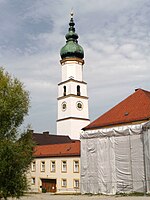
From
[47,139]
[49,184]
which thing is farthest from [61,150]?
[47,139]

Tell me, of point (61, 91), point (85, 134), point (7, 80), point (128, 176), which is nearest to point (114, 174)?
point (128, 176)

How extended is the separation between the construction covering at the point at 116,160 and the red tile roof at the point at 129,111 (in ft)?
7.63

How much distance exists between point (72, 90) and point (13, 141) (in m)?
51.2

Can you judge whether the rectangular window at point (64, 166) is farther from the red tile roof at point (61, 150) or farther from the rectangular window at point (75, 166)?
the rectangular window at point (75, 166)

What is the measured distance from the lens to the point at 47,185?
42.8 meters

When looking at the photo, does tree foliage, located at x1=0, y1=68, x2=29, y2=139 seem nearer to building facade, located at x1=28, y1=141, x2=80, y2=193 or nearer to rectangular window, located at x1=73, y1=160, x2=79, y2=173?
building facade, located at x1=28, y1=141, x2=80, y2=193

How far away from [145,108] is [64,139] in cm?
3312

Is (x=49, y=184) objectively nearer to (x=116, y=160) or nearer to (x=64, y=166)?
(x=64, y=166)

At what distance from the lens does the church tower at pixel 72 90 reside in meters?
70.2

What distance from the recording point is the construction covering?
87.8ft

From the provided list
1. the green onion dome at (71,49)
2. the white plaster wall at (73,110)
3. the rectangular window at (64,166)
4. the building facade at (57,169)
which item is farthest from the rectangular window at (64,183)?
the green onion dome at (71,49)

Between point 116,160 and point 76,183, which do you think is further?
point 76,183

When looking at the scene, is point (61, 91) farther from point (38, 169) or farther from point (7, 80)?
point (7, 80)

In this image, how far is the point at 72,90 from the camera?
7181 cm
